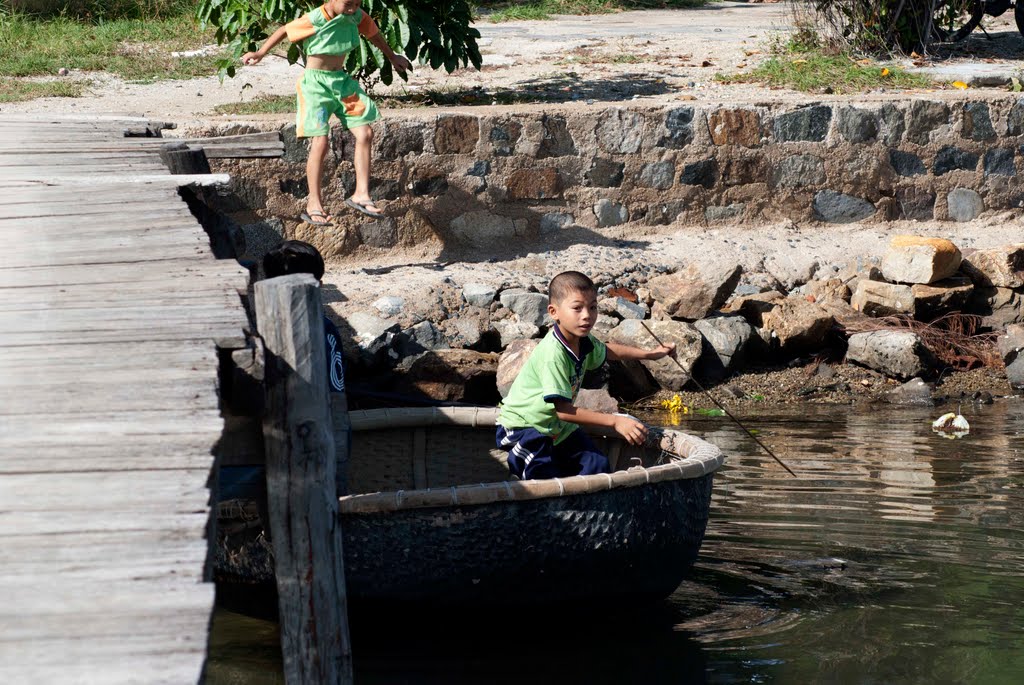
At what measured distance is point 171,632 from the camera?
2.13 metres

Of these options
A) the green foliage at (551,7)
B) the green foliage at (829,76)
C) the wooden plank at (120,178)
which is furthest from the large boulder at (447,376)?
the green foliage at (551,7)

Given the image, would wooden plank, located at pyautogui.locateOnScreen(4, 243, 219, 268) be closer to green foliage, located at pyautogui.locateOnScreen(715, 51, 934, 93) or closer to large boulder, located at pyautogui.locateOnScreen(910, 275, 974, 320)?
large boulder, located at pyautogui.locateOnScreen(910, 275, 974, 320)

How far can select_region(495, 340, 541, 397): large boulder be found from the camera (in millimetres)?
7277

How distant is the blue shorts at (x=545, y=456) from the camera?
4.86 metres

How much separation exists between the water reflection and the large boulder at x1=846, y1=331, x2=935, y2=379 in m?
1.74

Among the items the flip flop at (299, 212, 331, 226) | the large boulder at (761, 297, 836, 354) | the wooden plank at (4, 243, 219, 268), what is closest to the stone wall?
the flip flop at (299, 212, 331, 226)

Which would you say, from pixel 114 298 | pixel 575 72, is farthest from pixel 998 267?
pixel 114 298

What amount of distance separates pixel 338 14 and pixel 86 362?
4797 millimetres

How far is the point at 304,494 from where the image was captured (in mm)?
3467

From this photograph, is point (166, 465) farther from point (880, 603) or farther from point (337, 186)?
point (337, 186)

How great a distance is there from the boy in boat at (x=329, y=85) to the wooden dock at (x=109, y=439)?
3.12 meters

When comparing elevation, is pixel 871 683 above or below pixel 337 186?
below

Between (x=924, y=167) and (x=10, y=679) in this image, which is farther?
(x=924, y=167)

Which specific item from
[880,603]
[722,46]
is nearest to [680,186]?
[722,46]
